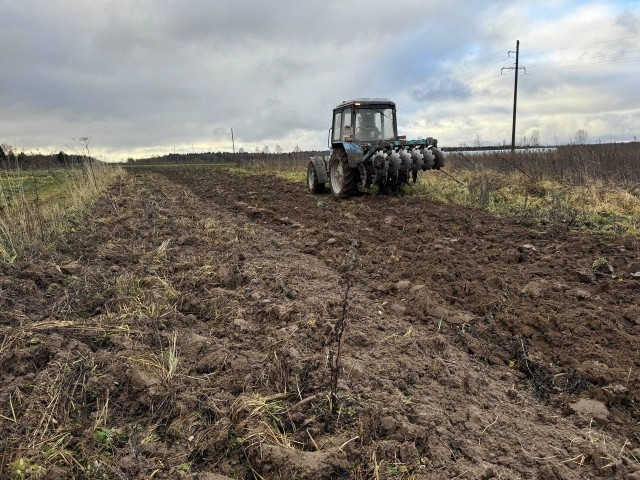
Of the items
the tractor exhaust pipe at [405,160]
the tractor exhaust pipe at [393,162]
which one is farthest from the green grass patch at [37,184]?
the tractor exhaust pipe at [405,160]

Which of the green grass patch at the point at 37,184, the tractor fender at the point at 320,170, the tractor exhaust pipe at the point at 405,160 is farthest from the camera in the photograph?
the tractor fender at the point at 320,170

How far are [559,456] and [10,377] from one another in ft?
9.96

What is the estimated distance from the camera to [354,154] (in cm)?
1055

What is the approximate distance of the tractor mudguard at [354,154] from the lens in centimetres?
1050

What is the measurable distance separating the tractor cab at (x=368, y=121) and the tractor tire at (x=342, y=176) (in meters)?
0.43

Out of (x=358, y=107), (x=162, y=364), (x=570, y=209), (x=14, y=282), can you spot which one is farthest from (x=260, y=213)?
(x=162, y=364)

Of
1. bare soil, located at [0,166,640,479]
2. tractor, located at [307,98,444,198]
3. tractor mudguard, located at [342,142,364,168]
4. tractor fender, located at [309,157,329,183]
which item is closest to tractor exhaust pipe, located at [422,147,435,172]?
tractor, located at [307,98,444,198]

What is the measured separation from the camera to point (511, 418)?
2.60 meters

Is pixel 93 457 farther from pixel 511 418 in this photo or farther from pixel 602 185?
pixel 602 185

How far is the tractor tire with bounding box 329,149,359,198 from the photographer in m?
10.9

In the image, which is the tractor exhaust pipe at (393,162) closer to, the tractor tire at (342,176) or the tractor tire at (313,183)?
the tractor tire at (342,176)

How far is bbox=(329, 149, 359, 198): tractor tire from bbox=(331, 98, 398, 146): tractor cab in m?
0.43

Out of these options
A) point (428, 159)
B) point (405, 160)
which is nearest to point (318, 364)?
point (405, 160)

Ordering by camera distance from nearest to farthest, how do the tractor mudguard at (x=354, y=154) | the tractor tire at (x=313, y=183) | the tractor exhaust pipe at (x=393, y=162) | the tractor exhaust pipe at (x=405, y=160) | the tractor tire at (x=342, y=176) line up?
the tractor exhaust pipe at (x=393, y=162) < the tractor exhaust pipe at (x=405, y=160) < the tractor mudguard at (x=354, y=154) < the tractor tire at (x=342, y=176) < the tractor tire at (x=313, y=183)
